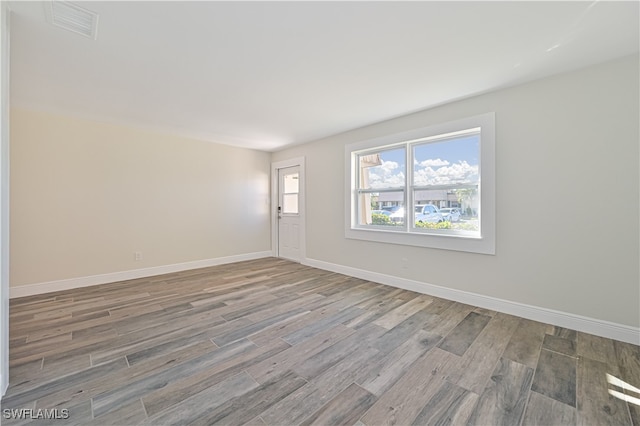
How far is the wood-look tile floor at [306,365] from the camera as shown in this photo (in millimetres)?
1468

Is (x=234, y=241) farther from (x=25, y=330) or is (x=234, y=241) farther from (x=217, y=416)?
(x=217, y=416)

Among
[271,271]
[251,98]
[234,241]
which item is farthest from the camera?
[234,241]

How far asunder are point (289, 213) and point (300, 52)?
12.7 ft

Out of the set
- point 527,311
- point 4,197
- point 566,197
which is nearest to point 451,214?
point 566,197

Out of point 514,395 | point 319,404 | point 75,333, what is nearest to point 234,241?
point 75,333

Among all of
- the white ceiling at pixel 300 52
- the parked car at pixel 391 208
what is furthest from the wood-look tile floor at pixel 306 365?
the white ceiling at pixel 300 52

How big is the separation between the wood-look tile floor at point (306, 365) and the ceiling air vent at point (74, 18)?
2.48 m

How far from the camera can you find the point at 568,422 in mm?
1400

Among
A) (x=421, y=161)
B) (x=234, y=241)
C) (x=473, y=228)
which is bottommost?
(x=234, y=241)

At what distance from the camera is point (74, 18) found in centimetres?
177

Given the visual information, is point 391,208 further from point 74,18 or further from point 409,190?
point 74,18

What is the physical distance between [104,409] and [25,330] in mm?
1800

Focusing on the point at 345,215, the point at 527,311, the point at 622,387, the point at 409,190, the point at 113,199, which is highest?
the point at 409,190

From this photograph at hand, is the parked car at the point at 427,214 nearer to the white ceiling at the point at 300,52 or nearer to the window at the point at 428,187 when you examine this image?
the window at the point at 428,187
